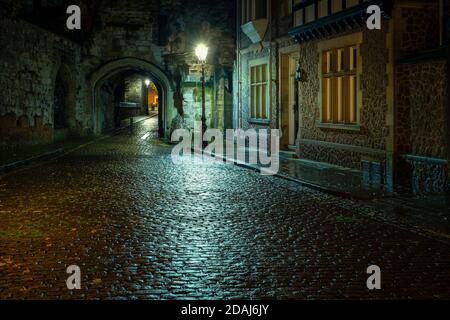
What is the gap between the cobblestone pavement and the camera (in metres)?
5.64

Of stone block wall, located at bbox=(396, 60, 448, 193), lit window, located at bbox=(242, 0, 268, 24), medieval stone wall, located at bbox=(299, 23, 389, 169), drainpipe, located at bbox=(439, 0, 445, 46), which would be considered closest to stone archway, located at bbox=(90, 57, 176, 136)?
lit window, located at bbox=(242, 0, 268, 24)

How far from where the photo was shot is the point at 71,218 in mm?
9164

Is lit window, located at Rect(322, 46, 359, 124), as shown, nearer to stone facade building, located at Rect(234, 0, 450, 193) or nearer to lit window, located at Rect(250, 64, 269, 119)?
stone facade building, located at Rect(234, 0, 450, 193)

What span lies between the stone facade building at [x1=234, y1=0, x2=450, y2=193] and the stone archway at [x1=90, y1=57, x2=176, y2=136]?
10.6 meters

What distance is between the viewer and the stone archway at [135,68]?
106 feet

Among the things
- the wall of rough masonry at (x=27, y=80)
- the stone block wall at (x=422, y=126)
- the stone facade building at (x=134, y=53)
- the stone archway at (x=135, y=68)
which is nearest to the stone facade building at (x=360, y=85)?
the stone block wall at (x=422, y=126)

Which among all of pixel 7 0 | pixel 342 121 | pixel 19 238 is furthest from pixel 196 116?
pixel 19 238

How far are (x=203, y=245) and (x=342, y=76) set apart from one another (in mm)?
10332

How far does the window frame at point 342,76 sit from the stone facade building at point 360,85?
0.09 feet

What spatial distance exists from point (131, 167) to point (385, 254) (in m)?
10.8

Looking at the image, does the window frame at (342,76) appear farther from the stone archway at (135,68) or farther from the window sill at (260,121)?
the stone archway at (135,68)

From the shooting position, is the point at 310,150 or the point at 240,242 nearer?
the point at 240,242

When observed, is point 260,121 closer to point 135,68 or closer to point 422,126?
point 422,126
